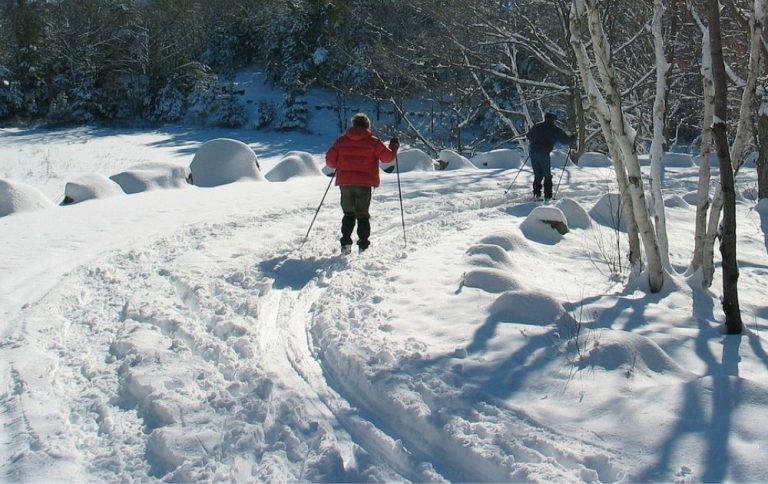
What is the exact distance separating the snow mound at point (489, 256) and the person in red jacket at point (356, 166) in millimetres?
1234

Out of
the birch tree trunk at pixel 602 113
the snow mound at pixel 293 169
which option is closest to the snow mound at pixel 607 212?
the birch tree trunk at pixel 602 113

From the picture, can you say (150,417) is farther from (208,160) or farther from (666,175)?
(666,175)

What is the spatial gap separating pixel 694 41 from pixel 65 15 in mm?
40039

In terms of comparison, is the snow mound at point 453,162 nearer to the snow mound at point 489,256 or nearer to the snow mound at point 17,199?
the snow mound at point 489,256

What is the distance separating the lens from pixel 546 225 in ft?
27.4

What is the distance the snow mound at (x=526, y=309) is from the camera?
445 centimetres

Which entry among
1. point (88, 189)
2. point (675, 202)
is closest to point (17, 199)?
point (88, 189)

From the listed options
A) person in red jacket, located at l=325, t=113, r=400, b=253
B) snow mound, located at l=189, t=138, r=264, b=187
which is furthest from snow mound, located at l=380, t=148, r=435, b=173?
person in red jacket, located at l=325, t=113, r=400, b=253

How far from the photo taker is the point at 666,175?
15.2 m

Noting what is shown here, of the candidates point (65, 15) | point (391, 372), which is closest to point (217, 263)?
point (391, 372)

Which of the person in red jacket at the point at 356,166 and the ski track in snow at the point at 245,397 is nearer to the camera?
the ski track in snow at the point at 245,397

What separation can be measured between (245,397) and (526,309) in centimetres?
210

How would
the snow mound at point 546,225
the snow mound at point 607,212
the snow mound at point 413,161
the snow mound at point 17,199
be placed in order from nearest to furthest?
1. the snow mound at point 546,225
2. the snow mound at point 17,199
3. the snow mound at point 607,212
4. the snow mound at point 413,161

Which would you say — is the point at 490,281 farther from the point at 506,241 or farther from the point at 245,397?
the point at 245,397
